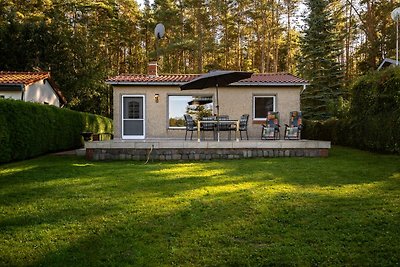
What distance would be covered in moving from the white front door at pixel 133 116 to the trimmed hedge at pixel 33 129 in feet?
7.59

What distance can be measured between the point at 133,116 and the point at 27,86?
639 centimetres

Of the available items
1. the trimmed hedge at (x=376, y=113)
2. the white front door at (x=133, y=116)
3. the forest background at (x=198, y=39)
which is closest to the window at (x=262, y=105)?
the trimmed hedge at (x=376, y=113)

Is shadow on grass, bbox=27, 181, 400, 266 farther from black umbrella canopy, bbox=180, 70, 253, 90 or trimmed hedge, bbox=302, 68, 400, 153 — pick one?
black umbrella canopy, bbox=180, 70, 253, 90

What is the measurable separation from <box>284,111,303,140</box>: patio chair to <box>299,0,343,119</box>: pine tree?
11439mm

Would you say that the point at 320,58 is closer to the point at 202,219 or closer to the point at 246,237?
the point at 202,219

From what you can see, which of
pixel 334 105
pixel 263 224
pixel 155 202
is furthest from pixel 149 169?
pixel 334 105

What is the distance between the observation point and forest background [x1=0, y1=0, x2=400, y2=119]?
22.7m

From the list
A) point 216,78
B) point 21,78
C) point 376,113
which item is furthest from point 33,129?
point 376,113

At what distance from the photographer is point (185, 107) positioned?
14406 millimetres

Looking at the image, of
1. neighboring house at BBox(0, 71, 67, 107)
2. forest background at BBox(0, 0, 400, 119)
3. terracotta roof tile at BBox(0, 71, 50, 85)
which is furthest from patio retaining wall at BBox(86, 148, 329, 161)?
forest background at BBox(0, 0, 400, 119)

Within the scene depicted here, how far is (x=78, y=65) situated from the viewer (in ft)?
79.0

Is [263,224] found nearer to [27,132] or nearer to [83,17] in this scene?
[27,132]

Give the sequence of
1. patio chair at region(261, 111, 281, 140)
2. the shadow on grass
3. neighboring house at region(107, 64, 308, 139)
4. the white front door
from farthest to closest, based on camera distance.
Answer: the white front door < neighboring house at region(107, 64, 308, 139) < patio chair at region(261, 111, 281, 140) < the shadow on grass

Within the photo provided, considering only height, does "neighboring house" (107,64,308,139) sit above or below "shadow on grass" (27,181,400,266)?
above
